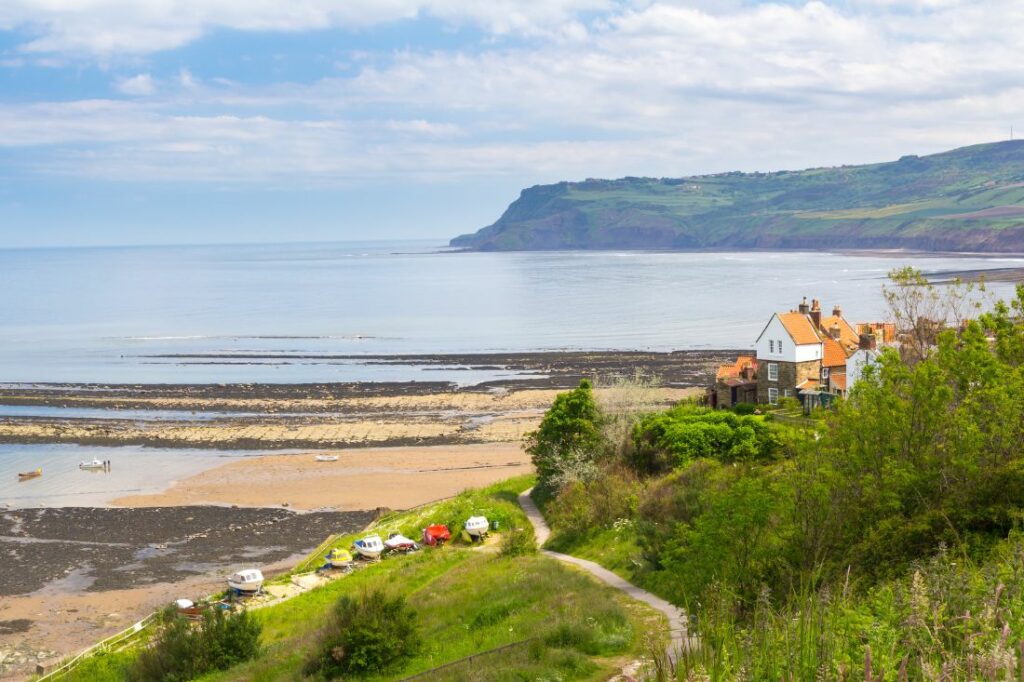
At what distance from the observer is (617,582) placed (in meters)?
27.6

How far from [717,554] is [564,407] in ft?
77.5

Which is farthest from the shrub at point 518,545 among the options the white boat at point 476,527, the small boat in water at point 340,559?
the small boat in water at point 340,559

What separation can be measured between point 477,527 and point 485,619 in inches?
587

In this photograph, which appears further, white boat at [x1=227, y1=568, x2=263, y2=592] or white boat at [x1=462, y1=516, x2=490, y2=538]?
white boat at [x1=462, y1=516, x2=490, y2=538]

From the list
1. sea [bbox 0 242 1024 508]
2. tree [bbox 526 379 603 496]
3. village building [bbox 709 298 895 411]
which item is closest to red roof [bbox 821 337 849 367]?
village building [bbox 709 298 895 411]

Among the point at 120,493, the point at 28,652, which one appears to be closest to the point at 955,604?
the point at 28,652

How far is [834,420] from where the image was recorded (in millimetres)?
21906

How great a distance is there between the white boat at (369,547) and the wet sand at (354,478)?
10473 millimetres

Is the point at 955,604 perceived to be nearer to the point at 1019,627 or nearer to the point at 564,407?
the point at 1019,627

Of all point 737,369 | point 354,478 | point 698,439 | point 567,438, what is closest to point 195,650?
point 698,439

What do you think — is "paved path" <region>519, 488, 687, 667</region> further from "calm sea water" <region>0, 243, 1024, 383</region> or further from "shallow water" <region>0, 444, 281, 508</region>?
"calm sea water" <region>0, 243, 1024, 383</region>

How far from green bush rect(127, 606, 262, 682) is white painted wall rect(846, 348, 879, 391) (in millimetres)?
26997

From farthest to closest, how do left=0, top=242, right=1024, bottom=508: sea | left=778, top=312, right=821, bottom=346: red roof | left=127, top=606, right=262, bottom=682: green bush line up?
left=0, top=242, right=1024, bottom=508: sea < left=778, top=312, right=821, bottom=346: red roof < left=127, top=606, right=262, bottom=682: green bush

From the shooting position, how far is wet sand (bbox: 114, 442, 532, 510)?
5212 centimetres
